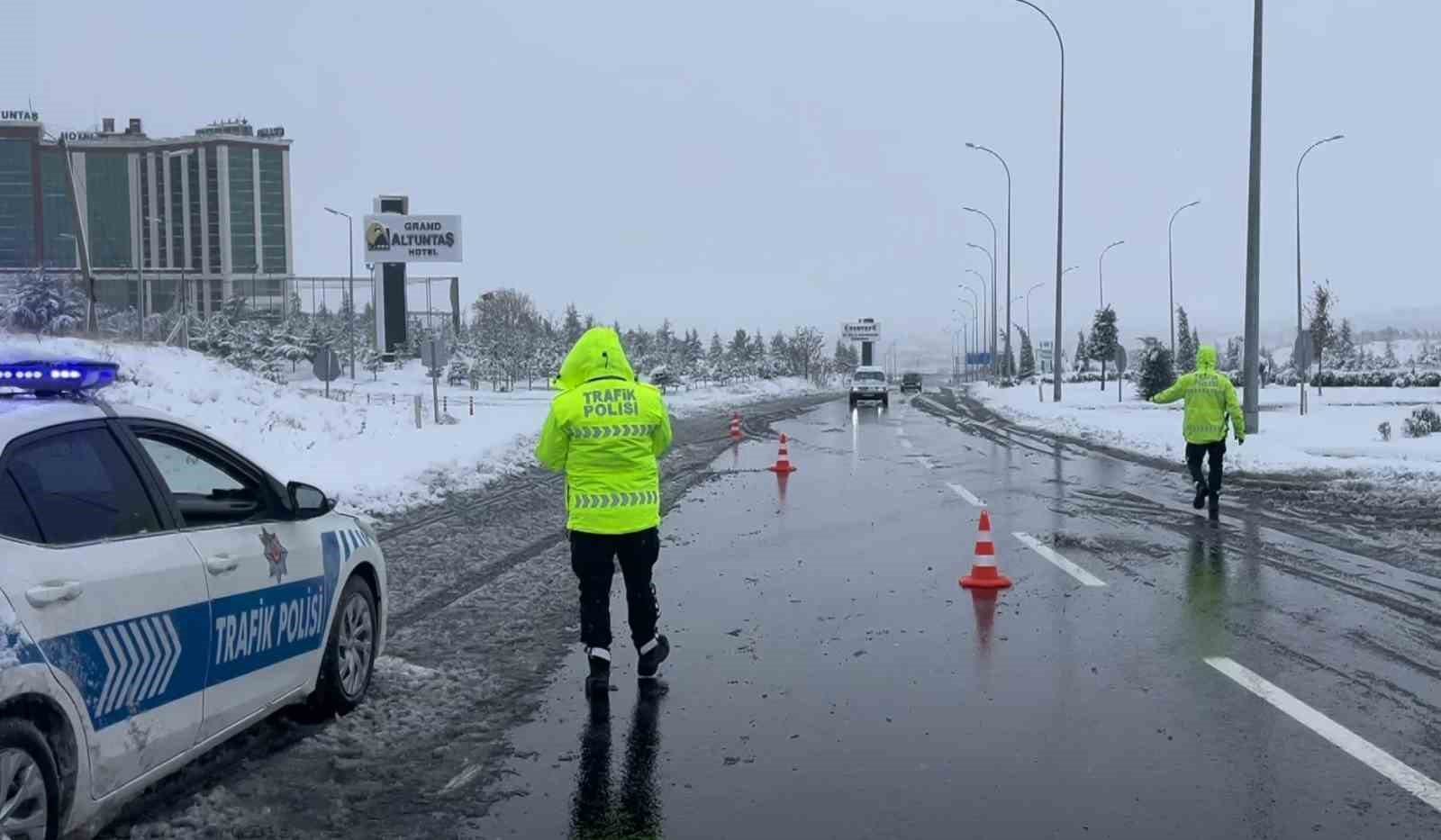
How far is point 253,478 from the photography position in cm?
575

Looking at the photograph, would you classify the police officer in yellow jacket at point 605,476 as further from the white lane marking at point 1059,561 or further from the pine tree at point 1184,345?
the pine tree at point 1184,345

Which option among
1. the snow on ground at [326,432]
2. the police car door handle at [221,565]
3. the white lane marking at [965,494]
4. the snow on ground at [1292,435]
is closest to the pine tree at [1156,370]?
the snow on ground at [1292,435]

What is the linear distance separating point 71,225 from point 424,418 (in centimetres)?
8055

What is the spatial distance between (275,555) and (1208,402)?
11.4 m

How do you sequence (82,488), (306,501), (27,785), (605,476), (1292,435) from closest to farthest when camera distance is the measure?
(27,785), (82,488), (306,501), (605,476), (1292,435)

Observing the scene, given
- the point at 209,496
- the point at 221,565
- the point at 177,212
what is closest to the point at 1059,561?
the point at 209,496

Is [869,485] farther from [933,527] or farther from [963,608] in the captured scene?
[963,608]

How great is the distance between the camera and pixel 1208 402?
554 inches

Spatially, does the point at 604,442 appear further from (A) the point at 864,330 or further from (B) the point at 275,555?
(A) the point at 864,330

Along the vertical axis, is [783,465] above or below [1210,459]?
below

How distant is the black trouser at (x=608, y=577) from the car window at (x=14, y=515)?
3.00 m

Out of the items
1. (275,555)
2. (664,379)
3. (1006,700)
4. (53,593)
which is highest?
(53,593)

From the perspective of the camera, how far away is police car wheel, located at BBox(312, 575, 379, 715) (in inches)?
234

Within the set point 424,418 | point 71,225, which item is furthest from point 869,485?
point 71,225
